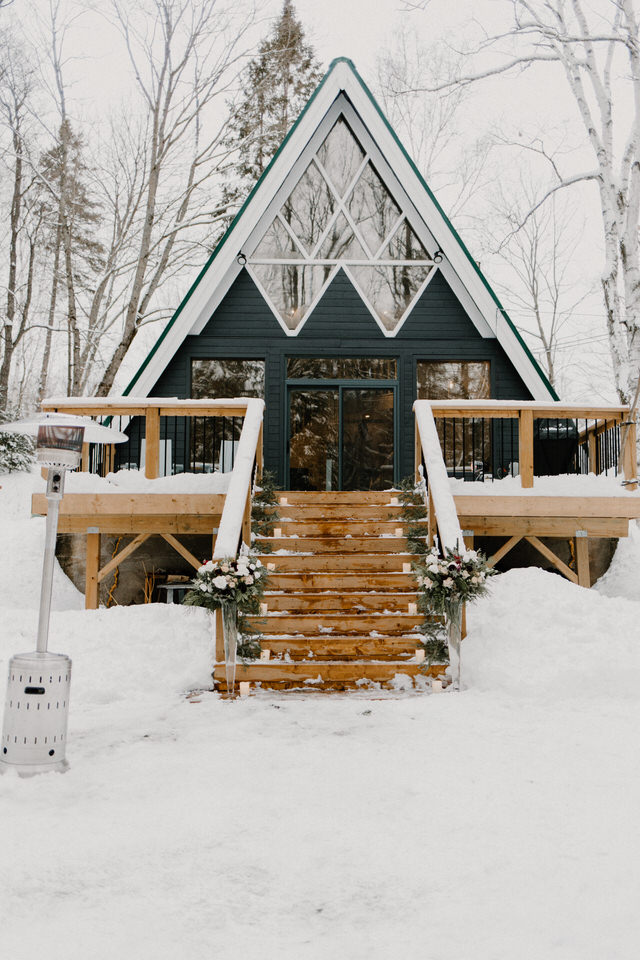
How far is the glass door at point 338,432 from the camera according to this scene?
11.1m

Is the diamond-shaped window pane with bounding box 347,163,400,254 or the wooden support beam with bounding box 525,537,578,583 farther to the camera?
the diamond-shaped window pane with bounding box 347,163,400,254

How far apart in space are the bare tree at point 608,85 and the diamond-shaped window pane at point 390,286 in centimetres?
375

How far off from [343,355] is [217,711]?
23.1 feet

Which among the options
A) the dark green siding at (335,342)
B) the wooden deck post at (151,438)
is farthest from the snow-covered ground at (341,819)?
the dark green siding at (335,342)

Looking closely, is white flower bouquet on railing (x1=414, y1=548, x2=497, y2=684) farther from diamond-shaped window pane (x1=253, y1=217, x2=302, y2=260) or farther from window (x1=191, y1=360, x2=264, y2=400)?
diamond-shaped window pane (x1=253, y1=217, x2=302, y2=260)

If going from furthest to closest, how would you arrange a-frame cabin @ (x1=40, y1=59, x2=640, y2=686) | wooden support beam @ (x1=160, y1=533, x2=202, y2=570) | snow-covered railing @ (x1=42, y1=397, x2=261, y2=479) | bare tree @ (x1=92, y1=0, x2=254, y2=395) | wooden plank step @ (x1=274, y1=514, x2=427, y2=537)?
bare tree @ (x1=92, y1=0, x2=254, y2=395) < snow-covered railing @ (x1=42, y1=397, x2=261, y2=479) < a-frame cabin @ (x1=40, y1=59, x2=640, y2=686) < wooden support beam @ (x1=160, y1=533, x2=202, y2=570) < wooden plank step @ (x1=274, y1=514, x2=427, y2=537)

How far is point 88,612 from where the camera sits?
295 inches

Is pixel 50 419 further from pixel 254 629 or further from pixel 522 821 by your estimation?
pixel 522 821

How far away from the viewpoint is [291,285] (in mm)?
10961

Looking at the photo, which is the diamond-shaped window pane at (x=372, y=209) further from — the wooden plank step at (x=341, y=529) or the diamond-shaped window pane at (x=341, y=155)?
the wooden plank step at (x=341, y=529)

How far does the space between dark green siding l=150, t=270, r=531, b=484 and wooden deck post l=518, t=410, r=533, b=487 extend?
276 cm

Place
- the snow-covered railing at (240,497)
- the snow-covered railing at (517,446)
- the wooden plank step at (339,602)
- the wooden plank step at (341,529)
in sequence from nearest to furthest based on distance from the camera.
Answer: the snow-covered railing at (240,497) → the wooden plank step at (339,602) → the wooden plank step at (341,529) → the snow-covered railing at (517,446)

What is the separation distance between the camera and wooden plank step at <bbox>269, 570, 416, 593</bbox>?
23.1ft

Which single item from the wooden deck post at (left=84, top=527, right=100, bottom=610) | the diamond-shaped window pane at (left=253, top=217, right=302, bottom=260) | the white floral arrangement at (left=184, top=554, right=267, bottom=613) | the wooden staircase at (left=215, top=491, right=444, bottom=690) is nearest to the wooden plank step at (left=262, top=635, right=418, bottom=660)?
the wooden staircase at (left=215, top=491, right=444, bottom=690)
